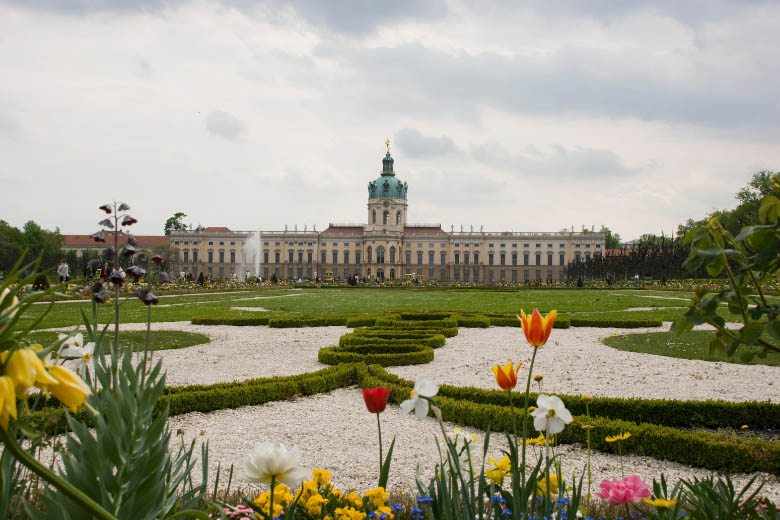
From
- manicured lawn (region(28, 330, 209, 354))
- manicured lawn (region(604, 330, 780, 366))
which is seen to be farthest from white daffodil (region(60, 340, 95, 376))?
manicured lawn (region(604, 330, 780, 366))

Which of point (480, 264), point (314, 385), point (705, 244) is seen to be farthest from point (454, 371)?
point (480, 264)

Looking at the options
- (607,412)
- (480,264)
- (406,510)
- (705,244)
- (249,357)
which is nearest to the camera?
(705,244)

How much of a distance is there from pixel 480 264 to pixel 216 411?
57964mm

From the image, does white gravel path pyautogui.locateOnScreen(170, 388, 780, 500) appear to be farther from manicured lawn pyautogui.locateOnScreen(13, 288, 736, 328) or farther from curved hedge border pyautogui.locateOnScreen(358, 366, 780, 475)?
manicured lawn pyautogui.locateOnScreen(13, 288, 736, 328)

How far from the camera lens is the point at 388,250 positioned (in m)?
60.0

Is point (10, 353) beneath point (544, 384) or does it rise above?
above

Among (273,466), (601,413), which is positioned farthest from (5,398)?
(601,413)

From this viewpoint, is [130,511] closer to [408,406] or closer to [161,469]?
[161,469]

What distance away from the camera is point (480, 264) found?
61.2 meters

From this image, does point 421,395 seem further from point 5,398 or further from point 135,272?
point 135,272

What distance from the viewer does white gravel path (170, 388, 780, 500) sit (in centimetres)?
302

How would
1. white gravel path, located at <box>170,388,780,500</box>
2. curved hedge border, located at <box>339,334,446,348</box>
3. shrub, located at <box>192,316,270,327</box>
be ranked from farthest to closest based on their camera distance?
shrub, located at <box>192,316,270,327</box> → curved hedge border, located at <box>339,334,446,348</box> → white gravel path, located at <box>170,388,780,500</box>

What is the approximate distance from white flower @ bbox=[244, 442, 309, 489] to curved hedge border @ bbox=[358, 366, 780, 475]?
1887 millimetres

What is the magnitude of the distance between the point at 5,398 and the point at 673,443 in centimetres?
353
